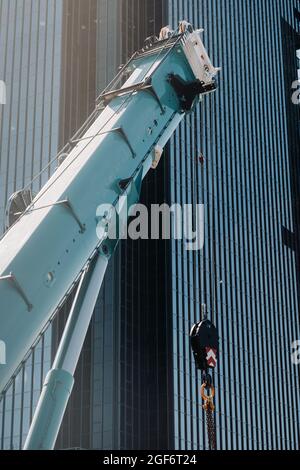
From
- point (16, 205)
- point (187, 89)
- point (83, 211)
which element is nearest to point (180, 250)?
point (187, 89)

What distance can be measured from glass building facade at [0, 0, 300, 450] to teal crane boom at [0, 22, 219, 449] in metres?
46.9

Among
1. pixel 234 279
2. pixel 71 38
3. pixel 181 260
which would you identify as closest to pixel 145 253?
pixel 181 260

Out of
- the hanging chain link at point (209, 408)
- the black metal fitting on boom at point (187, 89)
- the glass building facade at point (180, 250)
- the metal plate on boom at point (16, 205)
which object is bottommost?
the hanging chain link at point (209, 408)

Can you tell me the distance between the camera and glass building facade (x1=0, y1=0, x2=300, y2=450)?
Answer: 81.1 m

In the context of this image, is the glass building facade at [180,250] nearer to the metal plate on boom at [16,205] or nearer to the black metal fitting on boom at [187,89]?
the black metal fitting on boom at [187,89]

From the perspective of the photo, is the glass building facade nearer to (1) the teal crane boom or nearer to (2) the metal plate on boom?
(1) the teal crane boom

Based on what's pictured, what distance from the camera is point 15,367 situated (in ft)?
51.1

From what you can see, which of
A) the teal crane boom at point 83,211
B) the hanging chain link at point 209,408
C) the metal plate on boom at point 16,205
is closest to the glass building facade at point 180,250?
the hanging chain link at point 209,408

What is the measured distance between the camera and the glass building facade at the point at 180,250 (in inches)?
3194

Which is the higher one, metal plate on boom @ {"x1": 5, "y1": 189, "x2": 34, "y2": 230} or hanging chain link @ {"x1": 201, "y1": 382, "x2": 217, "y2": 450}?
metal plate on boom @ {"x1": 5, "y1": 189, "x2": 34, "y2": 230}

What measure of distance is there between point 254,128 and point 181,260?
110 feet

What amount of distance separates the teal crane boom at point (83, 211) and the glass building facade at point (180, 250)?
154 feet

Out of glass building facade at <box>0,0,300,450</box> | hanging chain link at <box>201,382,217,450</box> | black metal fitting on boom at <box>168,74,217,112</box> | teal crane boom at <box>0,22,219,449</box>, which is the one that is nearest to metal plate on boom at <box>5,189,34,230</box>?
teal crane boom at <box>0,22,219,449</box>

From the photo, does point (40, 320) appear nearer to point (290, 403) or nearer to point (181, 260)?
point (181, 260)
